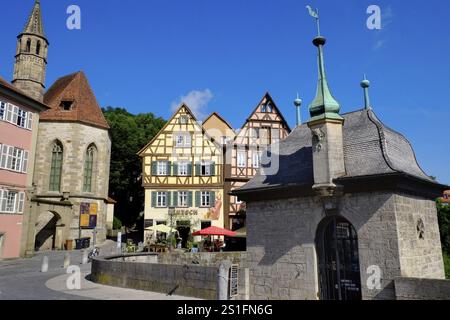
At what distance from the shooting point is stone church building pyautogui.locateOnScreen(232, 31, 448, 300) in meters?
9.23

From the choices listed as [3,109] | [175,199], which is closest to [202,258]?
[175,199]

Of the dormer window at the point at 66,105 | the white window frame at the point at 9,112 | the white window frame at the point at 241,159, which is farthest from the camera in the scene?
the dormer window at the point at 66,105

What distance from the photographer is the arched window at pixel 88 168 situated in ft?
117

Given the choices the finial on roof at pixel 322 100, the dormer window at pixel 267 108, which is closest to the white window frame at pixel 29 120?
the dormer window at pixel 267 108

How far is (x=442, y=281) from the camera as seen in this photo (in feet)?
Answer: 26.2

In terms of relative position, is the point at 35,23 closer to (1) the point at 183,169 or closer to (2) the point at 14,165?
(2) the point at 14,165

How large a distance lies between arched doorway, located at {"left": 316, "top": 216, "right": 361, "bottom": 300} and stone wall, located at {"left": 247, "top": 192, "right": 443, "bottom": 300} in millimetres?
256

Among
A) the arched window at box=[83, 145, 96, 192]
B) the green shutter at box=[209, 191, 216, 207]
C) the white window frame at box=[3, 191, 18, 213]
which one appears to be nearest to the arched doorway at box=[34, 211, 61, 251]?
the arched window at box=[83, 145, 96, 192]

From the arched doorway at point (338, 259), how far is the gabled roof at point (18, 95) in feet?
73.5

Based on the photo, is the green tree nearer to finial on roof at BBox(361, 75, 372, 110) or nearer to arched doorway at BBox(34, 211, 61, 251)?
arched doorway at BBox(34, 211, 61, 251)

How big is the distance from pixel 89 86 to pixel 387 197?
37675mm

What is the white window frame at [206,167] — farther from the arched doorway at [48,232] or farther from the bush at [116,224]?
the bush at [116,224]

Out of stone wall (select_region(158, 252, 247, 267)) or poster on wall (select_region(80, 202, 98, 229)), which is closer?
stone wall (select_region(158, 252, 247, 267))
